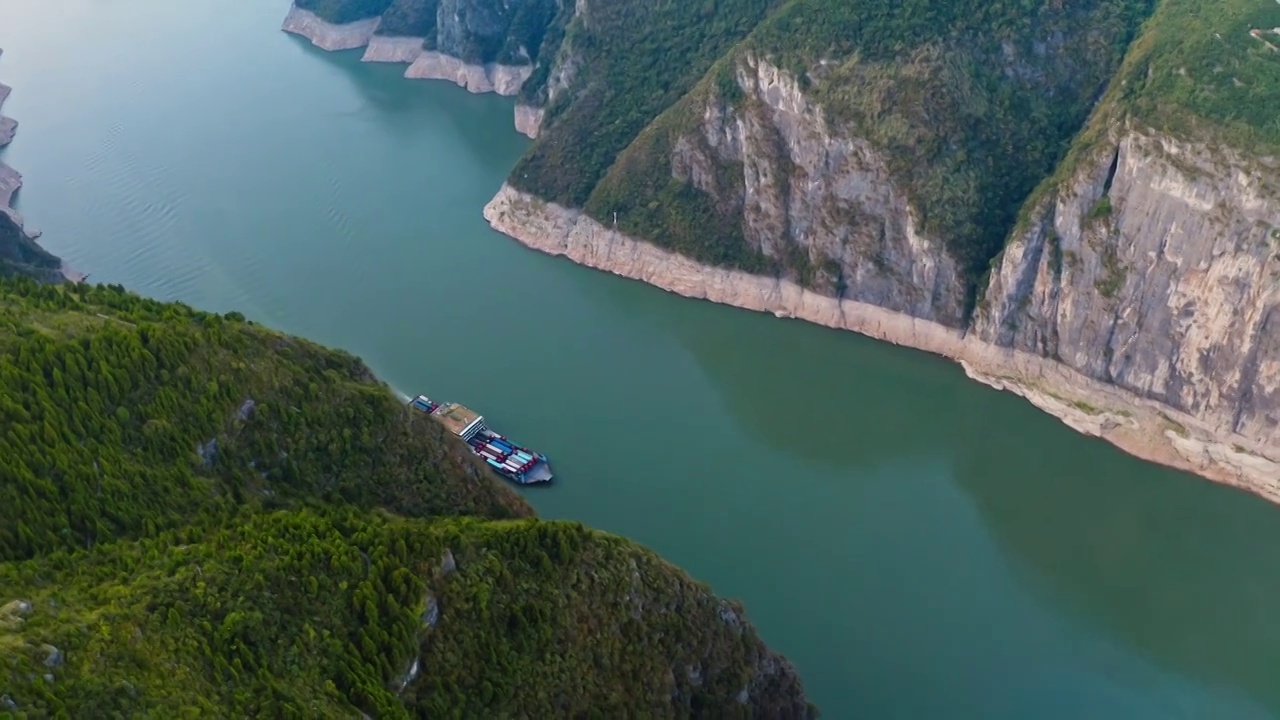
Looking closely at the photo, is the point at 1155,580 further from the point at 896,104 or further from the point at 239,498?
the point at 239,498

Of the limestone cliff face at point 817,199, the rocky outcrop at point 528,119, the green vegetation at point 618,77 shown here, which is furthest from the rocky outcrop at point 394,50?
the limestone cliff face at point 817,199

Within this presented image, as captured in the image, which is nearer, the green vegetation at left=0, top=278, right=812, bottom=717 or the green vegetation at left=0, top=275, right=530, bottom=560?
the green vegetation at left=0, top=278, right=812, bottom=717

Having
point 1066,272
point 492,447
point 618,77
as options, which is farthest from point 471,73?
point 1066,272

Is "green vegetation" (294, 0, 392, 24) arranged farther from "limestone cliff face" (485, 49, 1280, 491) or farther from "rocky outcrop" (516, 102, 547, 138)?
"limestone cliff face" (485, 49, 1280, 491)

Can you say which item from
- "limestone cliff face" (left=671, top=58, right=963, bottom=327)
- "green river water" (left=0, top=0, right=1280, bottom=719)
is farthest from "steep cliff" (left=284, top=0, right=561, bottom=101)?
"limestone cliff face" (left=671, top=58, right=963, bottom=327)

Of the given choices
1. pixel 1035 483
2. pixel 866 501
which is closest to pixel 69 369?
pixel 866 501

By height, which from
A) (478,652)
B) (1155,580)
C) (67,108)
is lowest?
(67,108)

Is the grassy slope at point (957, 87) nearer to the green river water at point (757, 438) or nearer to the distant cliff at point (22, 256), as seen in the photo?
the green river water at point (757, 438)
